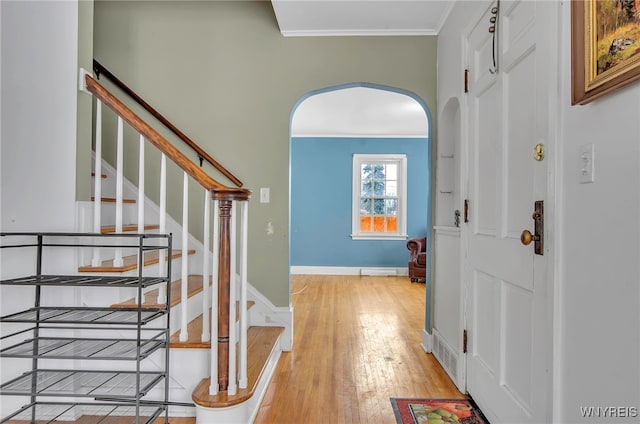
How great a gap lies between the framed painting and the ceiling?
1522 millimetres

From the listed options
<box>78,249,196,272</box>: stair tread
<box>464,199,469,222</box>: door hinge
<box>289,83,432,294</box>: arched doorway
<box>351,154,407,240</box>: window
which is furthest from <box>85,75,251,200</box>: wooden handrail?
<box>351,154,407,240</box>: window

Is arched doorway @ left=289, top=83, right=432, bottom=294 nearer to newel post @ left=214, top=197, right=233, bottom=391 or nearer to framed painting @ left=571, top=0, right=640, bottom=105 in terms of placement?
newel post @ left=214, top=197, right=233, bottom=391

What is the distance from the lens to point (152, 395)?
1.88m

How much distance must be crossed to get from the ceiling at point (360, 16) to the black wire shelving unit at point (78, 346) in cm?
189

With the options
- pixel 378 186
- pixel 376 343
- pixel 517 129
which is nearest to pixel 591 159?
pixel 517 129

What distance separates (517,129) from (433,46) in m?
1.56

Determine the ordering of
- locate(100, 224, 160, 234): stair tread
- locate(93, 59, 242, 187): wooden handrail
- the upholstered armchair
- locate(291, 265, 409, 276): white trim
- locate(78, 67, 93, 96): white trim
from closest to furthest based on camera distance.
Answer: locate(78, 67, 93, 96): white trim < locate(100, 224, 160, 234): stair tread < locate(93, 59, 242, 187): wooden handrail < the upholstered armchair < locate(291, 265, 409, 276): white trim

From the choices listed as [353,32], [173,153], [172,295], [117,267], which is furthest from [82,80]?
[353,32]

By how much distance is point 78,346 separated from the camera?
177cm

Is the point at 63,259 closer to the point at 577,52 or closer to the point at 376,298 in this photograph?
the point at 577,52

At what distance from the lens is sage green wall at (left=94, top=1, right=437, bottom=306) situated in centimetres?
288

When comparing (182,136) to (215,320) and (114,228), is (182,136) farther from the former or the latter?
(215,320)

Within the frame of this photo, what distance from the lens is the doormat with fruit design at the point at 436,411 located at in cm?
188

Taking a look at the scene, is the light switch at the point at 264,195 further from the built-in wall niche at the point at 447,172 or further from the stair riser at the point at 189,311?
the built-in wall niche at the point at 447,172
